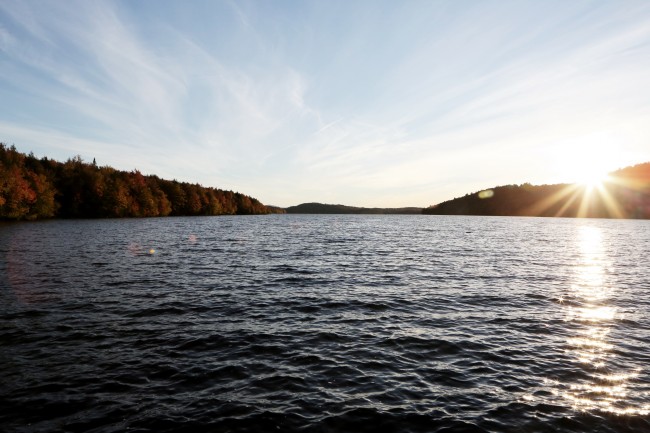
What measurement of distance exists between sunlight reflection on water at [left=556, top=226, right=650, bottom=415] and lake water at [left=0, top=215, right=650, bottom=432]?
0.28 feet

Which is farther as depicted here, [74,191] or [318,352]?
[74,191]

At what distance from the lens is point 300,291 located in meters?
27.2

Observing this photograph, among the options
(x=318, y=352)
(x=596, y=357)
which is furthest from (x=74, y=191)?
(x=596, y=357)

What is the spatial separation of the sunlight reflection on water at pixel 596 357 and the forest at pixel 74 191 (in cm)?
11563

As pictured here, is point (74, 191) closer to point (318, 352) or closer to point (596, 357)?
point (318, 352)

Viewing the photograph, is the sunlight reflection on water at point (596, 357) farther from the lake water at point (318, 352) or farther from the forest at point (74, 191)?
the forest at point (74, 191)

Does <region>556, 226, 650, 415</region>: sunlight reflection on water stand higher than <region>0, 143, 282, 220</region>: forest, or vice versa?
<region>0, 143, 282, 220</region>: forest

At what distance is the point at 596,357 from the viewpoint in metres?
15.8

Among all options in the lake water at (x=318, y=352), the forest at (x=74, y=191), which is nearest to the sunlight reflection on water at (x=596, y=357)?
the lake water at (x=318, y=352)

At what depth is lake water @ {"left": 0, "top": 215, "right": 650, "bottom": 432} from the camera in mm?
11086

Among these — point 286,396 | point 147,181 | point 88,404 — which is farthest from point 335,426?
point 147,181

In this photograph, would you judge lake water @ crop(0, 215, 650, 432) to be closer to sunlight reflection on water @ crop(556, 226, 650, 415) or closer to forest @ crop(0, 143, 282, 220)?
sunlight reflection on water @ crop(556, 226, 650, 415)

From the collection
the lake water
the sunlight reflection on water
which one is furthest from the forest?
the sunlight reflection on water

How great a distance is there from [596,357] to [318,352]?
39.3ft
